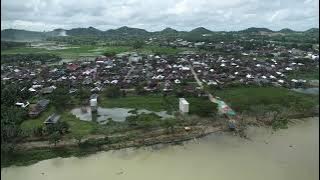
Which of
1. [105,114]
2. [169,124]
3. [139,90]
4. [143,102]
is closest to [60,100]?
[105,114]

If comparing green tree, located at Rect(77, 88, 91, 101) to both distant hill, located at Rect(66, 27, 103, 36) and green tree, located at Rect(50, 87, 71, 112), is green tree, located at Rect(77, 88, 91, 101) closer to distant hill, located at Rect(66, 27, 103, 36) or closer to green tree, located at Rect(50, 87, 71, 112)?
green tree, located at Rect(50, 87, 71, 112)

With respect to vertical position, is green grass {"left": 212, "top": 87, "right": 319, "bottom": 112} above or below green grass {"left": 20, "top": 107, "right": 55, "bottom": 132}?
above

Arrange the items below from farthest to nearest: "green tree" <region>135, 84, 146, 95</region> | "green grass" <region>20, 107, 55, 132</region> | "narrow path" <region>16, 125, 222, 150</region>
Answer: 1. "green tree" <region>135, 84, 146, 95</region>
2. "green grass" <region>20, 107, 55, 132</region>
3. "narrow path" <region>16, 125, 222, 150</region>

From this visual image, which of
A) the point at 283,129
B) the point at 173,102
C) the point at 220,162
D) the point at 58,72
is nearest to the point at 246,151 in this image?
the point at 220,162

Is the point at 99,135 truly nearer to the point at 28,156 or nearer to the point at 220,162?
the point at 28,156

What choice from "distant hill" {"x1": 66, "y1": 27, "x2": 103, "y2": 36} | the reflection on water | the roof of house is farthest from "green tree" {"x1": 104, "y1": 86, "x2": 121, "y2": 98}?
"distant hill" {"x1": 66, "y1": 27, "x2": 103, "y2": 36}

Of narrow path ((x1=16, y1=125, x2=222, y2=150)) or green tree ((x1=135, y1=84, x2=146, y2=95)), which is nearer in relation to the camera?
narrow path ((x1=16, y1=125, x2=222, y2=150))
